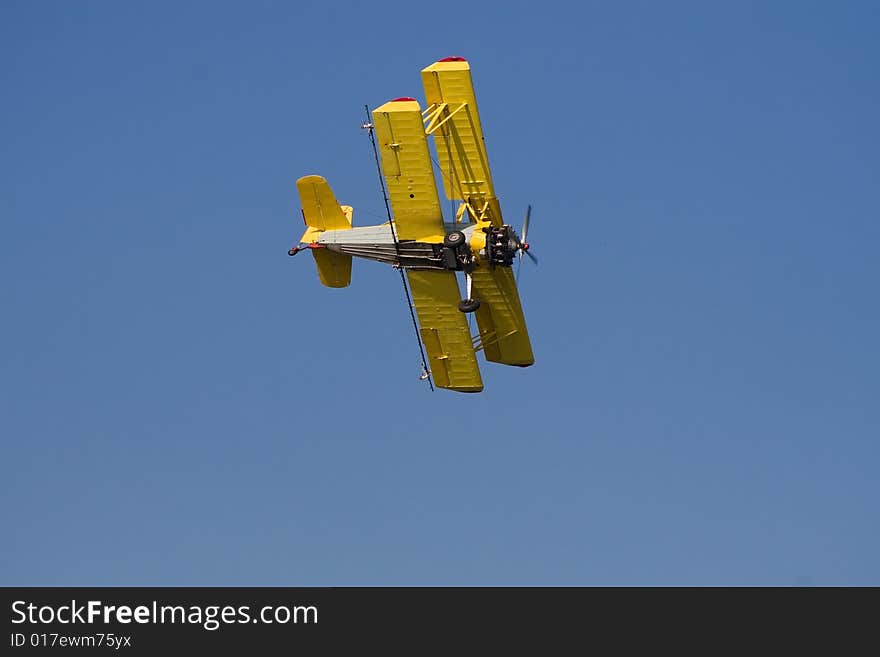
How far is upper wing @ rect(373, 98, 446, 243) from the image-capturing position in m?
156

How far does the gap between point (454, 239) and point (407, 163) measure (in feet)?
11.5

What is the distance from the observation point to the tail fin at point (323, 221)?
535 ft

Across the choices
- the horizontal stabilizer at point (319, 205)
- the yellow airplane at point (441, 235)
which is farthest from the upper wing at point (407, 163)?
the horizontal stabilizer at point (319, 205)

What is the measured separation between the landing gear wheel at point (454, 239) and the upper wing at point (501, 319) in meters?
3.00

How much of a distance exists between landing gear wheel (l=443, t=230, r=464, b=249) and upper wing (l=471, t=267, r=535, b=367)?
3.00 metres

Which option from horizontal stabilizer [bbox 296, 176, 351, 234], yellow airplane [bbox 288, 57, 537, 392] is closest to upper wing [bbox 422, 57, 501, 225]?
yellow airplane [bbox 288, 57, 537, 392]

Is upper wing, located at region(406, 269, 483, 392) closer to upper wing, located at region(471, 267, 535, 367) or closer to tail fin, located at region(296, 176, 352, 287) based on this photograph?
upper wing, located at region(471, 267, 535, 367)

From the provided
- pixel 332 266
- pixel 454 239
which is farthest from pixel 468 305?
pixel 332 266

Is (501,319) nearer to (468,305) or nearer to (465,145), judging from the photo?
(468,305)

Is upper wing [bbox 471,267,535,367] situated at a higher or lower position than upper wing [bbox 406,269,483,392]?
higher

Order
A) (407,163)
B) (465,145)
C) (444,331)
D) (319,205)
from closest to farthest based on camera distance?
(407,163), (465,145), (444,331), (319,205)

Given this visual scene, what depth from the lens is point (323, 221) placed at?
536 ft

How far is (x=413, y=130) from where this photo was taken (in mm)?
156000
